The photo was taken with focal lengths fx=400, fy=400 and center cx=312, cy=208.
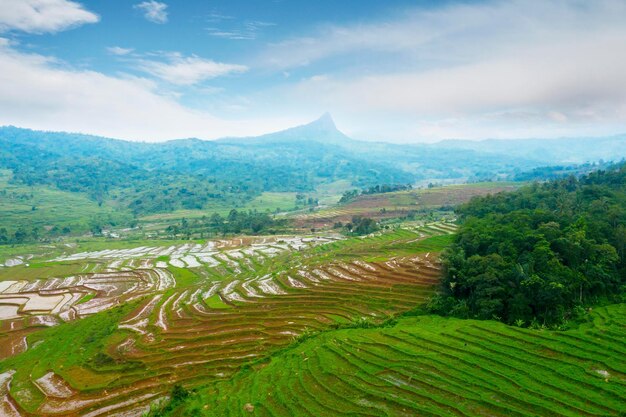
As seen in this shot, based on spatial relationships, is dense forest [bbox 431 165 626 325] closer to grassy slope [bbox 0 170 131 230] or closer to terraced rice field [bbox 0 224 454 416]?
terraced rice field [bbox 0 224 454 416]

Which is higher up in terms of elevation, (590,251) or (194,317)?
(590,251)

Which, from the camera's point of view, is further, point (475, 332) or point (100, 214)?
point (100, 214)

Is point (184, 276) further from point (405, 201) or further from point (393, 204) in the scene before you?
point (405, 201)

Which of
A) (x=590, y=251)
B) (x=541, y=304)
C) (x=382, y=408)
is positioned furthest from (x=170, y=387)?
(x=590, y=251)

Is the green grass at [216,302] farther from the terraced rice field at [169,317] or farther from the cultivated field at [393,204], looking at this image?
the cultivated field at [393,204]

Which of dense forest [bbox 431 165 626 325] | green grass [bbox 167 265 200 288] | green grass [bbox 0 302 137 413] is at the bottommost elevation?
green grass [bbox 167 265 200 288]

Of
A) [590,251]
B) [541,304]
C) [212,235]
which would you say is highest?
[590,251]

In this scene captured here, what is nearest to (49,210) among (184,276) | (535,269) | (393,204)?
(184,276)

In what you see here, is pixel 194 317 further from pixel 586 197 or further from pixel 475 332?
pixel 586 197

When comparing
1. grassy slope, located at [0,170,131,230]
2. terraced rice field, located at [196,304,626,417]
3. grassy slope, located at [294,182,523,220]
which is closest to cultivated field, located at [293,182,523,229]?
grassy slope, located at [294,182,523,220]
